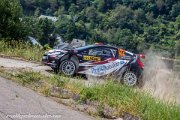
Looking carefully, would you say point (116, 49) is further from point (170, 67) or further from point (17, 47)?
point (17, 47)

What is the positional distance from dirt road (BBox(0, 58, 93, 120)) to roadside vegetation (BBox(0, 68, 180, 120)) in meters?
0.50

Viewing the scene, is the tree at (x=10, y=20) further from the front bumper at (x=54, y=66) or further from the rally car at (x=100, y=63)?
the rally car at (x=100, y=63)

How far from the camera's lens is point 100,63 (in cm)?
1407

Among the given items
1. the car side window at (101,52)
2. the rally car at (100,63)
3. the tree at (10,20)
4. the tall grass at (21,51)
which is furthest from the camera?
the tree at (10,20)

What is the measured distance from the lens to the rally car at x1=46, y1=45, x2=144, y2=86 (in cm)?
1387

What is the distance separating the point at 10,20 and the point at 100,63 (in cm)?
1331

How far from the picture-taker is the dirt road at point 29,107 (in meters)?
6.42

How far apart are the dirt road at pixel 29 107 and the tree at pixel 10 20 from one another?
58.8ft

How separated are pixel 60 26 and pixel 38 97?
52260mm

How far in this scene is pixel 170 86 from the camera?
12.3 meters

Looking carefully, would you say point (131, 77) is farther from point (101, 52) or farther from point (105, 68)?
point (101, 52)

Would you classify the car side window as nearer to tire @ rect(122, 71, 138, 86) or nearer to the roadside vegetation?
tire @ rect(122, 71, 138, 86)

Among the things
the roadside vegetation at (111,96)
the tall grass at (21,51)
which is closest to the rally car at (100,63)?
the tall grass at (21,51)

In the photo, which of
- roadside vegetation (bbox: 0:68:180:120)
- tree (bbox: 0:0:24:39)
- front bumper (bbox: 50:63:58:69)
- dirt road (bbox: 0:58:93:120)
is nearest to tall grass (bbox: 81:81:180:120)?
roadside vegetation (bbox: 0:68:180:120)
